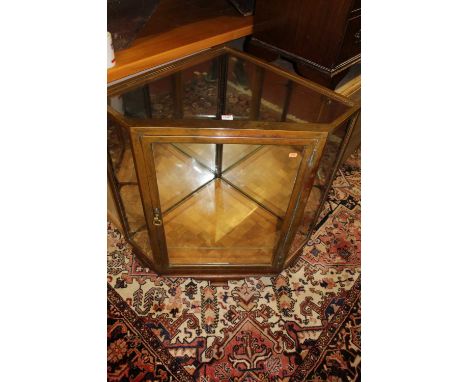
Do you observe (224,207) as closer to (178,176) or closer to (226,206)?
(226,206)

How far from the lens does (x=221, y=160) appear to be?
1612mm

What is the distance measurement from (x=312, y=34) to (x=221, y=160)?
69 centimetres

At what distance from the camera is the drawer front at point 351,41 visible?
1.12 meters

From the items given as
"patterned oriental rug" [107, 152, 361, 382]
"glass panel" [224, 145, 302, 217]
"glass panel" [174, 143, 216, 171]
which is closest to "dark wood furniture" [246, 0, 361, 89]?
"glass panel" [224, 145, 302, 217]

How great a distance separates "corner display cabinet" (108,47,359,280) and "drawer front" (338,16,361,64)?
0.65ft

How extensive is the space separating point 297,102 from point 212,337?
3.38 feet

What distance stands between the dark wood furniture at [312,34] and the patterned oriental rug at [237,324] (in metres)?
0.93

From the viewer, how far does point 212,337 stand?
4.53ft

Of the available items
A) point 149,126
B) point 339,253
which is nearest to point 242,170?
point 339,253

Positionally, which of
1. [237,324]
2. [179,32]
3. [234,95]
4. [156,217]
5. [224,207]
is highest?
[179,32]

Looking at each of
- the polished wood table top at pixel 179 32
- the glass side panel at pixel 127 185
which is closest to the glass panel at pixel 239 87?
the polished wood table top at pixel 179 32

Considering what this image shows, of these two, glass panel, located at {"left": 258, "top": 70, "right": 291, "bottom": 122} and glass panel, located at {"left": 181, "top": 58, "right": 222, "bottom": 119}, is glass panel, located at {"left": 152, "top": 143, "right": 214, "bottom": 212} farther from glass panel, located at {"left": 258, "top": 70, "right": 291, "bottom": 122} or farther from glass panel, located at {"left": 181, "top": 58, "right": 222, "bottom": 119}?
glass panel, located at {"left": 258, "top": 70, "right": 291, "bottom": 122}

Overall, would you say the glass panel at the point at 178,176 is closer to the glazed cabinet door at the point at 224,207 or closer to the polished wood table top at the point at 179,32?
the glazed cabinet door at the point at 224,207

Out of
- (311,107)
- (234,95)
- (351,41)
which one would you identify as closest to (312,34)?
(351,41)
